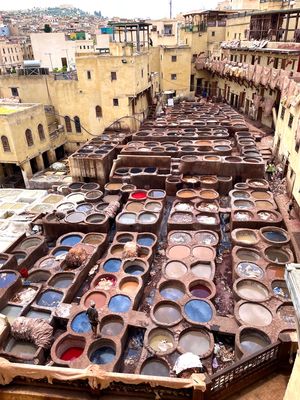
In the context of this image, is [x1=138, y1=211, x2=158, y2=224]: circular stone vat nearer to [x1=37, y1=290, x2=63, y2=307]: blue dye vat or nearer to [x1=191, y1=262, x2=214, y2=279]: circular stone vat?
[x1=191, y1=262, x2=214, y2=279]: circular stone vat

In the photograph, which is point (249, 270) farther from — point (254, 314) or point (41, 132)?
point (41, 132)

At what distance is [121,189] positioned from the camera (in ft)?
72.0

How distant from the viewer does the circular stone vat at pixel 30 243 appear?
17922 millimetres

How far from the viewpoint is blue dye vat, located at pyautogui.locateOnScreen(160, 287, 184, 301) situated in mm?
13516

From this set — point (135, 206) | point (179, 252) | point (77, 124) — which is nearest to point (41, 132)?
point (77, 124)

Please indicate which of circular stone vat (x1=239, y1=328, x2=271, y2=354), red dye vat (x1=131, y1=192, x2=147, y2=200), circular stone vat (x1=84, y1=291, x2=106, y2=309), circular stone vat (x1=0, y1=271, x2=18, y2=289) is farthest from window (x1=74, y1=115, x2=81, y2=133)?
circular stone vat (x1=239, y1=328, x2=271, y2=354)

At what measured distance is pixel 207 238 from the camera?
16.9 m

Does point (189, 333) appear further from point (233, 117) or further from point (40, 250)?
point (233, 117)

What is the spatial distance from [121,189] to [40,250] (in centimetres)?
703

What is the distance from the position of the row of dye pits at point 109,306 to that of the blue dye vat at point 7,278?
12.2 ft

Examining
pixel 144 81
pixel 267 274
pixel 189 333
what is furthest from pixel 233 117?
pixel 189 333

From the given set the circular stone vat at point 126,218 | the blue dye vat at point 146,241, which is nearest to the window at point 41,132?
the circular stone vat at point 126,218

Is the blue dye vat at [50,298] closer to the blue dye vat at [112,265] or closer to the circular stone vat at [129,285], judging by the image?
Result: the blue dye vat at [112,265]

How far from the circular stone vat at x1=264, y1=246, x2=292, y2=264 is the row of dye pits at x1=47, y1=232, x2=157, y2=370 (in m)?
5.59
